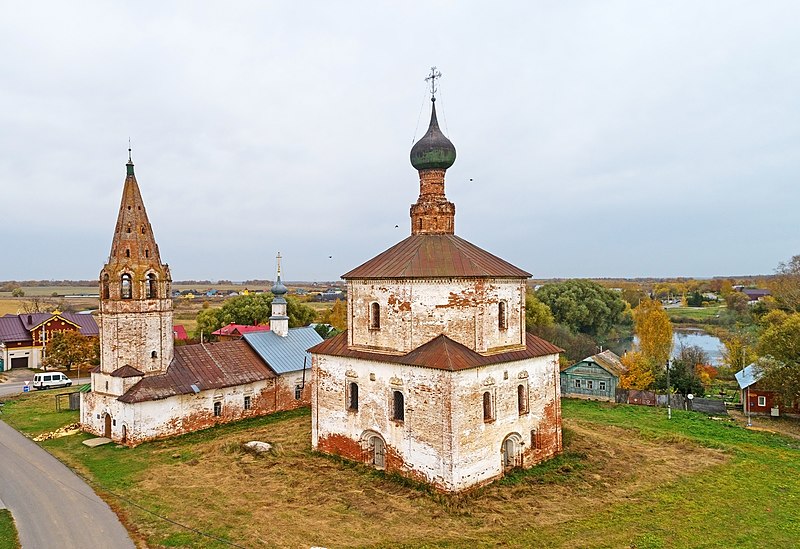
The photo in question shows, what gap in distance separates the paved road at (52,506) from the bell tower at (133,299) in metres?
4.12

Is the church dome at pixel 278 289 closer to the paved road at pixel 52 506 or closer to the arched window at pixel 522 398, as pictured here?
the paved road at pixel 52 506

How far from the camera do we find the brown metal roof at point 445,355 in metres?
14.9

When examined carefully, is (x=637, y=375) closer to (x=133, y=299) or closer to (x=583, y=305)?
(x=583, y=305)

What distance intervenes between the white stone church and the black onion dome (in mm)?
116

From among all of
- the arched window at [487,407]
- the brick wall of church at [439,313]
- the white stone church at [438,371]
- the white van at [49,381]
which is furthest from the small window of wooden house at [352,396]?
the white van at [49,381]

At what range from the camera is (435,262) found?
54.4ft

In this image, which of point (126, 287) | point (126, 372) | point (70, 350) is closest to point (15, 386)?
point (70, 350)

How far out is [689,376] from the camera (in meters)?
28.0

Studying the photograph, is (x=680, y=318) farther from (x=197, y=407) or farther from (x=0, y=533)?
(x=0, y=533)

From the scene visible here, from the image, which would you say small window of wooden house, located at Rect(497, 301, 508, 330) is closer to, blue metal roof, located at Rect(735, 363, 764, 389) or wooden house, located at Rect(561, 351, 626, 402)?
wooden house, located at Rect(561, 351, 626, 402)

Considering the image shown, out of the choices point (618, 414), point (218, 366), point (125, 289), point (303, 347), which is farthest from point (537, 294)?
point (125, 289)

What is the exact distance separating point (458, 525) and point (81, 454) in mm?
13818

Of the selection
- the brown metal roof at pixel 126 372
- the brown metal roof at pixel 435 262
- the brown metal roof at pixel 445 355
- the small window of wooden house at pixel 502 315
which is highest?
the brown metal roof at pixel 435 262

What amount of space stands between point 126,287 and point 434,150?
1337 centimetres
